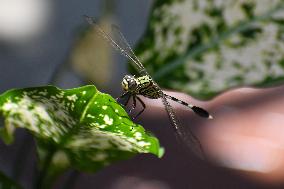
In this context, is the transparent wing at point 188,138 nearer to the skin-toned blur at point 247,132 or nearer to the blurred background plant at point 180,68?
the blurred background plant at point 180,68

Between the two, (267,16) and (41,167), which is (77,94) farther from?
(267,16)

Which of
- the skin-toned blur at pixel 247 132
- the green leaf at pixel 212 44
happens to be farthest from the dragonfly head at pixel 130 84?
the skin-toned blur at pixel 247 132

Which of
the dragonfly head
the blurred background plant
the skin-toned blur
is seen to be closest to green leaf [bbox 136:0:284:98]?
the blurred background plant

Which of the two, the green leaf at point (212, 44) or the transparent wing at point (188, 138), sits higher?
the green leaf at point (212, 44)

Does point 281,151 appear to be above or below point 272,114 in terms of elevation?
below

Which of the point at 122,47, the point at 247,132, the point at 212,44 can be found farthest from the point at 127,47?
the point at 247,132

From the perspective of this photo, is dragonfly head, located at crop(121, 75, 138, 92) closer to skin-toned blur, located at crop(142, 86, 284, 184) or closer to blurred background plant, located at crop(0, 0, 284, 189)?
blurred background plant, located at crop(0, 0, 284, 189)

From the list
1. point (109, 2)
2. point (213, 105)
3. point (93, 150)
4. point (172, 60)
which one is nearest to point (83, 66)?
point (109, 2)
